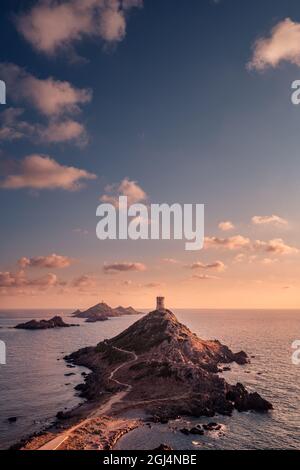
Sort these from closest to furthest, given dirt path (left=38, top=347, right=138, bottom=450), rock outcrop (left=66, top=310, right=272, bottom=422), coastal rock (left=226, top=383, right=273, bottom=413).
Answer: dirt path (left=38, top=347, right=138, bottom=450) → coastal rock (left=226, top=383, right=273, bottom=413) → rock outcrop (left=66, top=310, right=272, bottom=422)

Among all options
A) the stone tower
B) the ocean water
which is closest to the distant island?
the ocean water

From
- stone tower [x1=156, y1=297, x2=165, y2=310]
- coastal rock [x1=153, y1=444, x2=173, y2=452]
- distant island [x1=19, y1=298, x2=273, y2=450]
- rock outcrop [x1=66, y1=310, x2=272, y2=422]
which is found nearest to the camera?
coastal rock [x1=153, y1=444, x2=173, y2=452]

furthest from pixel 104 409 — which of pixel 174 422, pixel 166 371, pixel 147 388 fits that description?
pixel 166 371

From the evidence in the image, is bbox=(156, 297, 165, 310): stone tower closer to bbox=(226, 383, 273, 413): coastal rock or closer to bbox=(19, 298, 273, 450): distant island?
bbox=(19, 298, 273, 450): distant island

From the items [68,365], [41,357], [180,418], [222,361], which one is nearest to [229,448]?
[180,418]

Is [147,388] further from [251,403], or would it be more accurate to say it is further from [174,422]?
[251,403]

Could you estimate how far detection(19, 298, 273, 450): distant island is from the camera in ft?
238

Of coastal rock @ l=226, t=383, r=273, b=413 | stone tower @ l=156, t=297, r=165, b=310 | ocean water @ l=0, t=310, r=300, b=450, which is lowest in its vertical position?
ocean water @ l=0, t=310, r=300, b=450

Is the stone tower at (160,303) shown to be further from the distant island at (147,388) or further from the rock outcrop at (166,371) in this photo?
the distant island at (147,388)

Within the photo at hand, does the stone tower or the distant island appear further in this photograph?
the stone tower

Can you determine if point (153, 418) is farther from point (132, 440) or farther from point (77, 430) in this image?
point (77, 430)

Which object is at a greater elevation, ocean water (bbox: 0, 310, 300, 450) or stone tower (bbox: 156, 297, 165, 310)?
stone tower (bbox: 156, 297, 165, 310)

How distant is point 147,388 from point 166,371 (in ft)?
32.5

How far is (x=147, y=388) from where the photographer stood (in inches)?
3959
